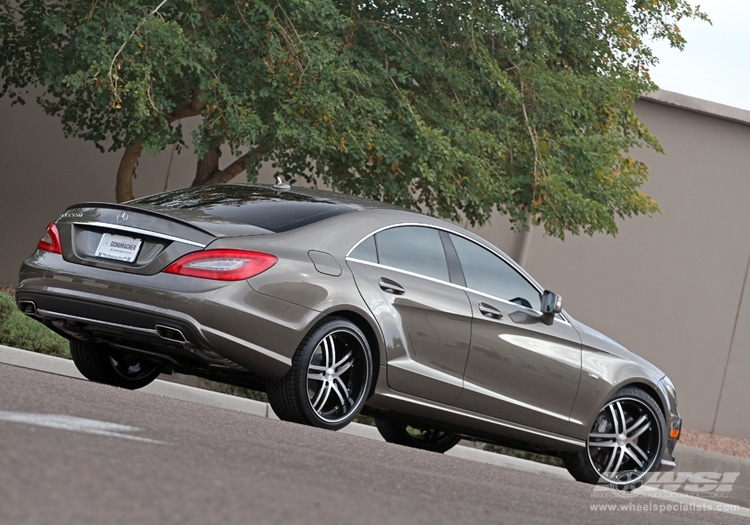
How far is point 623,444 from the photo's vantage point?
→ 866cm

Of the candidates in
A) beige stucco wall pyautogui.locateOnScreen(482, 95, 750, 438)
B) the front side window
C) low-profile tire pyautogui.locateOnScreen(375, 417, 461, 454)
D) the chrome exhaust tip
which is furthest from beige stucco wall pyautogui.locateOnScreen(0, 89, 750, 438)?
the chrome exhaust tip

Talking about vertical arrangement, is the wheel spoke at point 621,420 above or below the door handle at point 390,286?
below

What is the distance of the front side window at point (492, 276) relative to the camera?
8102 mm

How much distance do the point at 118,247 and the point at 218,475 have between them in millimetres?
2880

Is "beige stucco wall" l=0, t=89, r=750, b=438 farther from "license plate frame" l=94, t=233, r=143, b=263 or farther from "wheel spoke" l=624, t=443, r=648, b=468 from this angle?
"license plate frame" l=94, t=233, r=143, b=263

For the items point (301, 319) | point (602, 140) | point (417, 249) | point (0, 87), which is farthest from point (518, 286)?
point (0, 87)

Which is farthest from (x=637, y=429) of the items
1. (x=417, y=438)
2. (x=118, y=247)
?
(x=118, y=247)

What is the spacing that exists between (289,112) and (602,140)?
3897mm

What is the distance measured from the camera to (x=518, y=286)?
8445mm

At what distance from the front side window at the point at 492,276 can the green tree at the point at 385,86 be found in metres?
4.20

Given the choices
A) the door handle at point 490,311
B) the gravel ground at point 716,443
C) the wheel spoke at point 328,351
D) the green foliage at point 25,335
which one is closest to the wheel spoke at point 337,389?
the wheel spoke at point 328,351

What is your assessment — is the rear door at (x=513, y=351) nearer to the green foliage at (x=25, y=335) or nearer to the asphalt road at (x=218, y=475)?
the asphalt road at (x=218, y=475)

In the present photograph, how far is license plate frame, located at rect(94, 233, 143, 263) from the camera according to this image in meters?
6.90

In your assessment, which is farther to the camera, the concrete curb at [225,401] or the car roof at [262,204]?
the concrete curb at [225,401]
